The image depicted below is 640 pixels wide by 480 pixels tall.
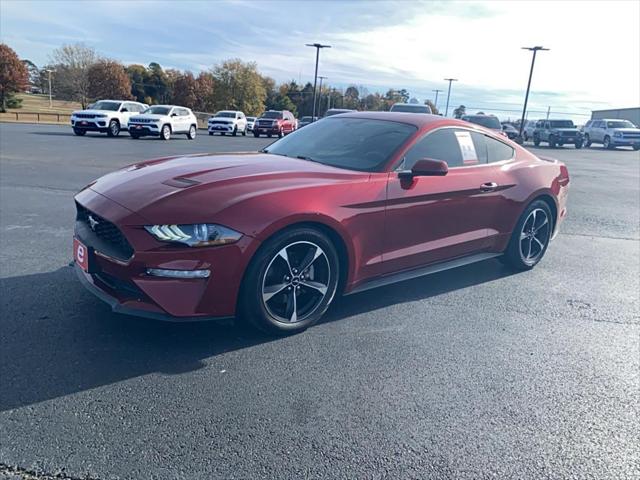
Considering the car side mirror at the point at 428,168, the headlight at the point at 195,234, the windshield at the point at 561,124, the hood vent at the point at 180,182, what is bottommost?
the headlight at the point at 195,234

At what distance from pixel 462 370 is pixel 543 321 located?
126 cm

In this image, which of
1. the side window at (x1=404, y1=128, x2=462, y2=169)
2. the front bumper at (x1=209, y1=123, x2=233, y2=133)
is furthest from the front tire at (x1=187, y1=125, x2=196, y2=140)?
the side window at (x1=404, y1=128, x2=462, y2=169)

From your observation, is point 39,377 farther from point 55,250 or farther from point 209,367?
point 55,250

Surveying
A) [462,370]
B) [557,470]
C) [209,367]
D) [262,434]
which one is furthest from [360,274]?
[557,470]

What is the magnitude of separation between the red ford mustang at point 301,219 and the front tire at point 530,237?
0.04 meters

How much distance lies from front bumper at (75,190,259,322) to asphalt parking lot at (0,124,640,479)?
1.06 feet

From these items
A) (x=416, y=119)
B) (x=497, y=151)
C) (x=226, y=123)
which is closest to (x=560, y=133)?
(x=226, y=123)

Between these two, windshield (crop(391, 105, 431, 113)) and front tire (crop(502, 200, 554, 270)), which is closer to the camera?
front tire (crop(502, 200, 554, 270))

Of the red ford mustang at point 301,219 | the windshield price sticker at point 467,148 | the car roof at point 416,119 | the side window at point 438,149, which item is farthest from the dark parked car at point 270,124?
the side window at point 438,149

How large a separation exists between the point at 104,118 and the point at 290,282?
76.2 feet

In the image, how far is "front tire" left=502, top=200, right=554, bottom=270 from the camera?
5.13 meters

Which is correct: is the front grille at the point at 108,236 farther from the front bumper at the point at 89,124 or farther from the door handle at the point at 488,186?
the front bumper at the point at 89,124

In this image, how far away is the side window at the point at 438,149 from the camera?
4.14 m

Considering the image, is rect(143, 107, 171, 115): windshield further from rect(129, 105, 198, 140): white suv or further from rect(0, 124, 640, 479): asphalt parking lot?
rect(0, 124, 640, 479): asphalt parking lot
